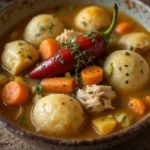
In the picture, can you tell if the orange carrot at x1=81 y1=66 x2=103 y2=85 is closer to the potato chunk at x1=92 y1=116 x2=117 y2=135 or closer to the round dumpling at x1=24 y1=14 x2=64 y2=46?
the potato chunk at x1=92 y1=116 x2=117 y2=135

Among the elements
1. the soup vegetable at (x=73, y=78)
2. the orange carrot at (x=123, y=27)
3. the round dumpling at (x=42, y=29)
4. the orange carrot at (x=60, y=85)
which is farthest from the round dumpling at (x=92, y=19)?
the orange carrot at (x=60, y=85)

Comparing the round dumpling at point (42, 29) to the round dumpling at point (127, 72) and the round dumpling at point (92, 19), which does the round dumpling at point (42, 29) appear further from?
the round dumpling at point (127, 72)

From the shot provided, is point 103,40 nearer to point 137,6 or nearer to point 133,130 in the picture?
point 137,6

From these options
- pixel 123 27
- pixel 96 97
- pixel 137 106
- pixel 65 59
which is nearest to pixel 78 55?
pixel 65 59

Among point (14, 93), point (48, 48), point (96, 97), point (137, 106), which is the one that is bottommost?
point (137, 106)

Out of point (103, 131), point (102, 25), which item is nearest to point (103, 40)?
point (102, 25)

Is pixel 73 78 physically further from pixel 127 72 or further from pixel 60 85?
pixel 127 72
